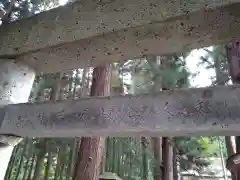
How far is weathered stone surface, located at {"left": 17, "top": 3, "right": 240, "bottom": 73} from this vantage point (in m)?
0.90

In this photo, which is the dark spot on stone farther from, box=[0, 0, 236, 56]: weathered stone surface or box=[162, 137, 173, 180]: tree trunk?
box=[162, 137, 173, 180]: tree trunk

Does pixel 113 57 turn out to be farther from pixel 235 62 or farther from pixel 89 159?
pixel 89 159

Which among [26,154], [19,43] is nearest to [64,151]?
[26,154]

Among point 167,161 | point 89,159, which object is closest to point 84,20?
point 89,159

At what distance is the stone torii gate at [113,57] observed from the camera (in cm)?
78

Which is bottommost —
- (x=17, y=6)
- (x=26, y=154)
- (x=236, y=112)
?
(x=236, y=112)

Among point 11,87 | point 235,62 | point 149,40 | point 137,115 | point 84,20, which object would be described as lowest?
point 137,115

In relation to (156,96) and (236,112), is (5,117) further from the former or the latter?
(236,112)

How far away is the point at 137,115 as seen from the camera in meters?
0.84

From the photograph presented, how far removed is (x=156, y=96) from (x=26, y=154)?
5621 mm

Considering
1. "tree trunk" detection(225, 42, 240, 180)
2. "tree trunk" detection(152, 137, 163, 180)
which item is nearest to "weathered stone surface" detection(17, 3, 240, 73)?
"tree trunk" detection(225, 42, 240, 180)

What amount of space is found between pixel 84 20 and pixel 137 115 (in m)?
0.50

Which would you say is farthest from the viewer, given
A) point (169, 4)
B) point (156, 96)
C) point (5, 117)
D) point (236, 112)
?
point (5, 117)

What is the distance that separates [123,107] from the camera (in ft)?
2.87
